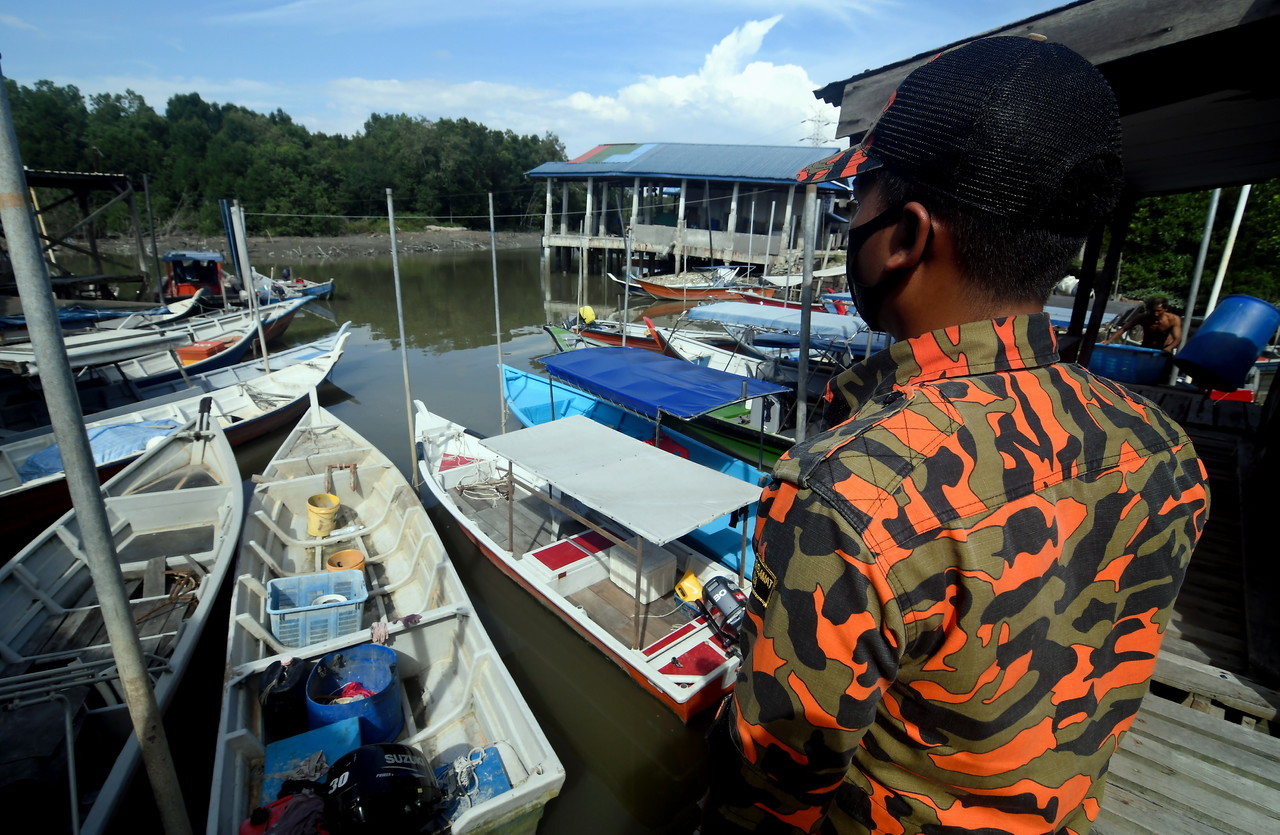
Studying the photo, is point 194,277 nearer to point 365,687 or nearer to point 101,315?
point 101,315

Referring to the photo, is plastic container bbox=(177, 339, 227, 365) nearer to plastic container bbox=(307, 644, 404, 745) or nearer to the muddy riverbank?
plastic container bbox=(307, 644, 404, 745)

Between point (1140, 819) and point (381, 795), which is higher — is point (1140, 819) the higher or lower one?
the higher one

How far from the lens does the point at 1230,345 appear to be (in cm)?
656

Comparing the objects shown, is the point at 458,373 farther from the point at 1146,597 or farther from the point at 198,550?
the point at 1146,597

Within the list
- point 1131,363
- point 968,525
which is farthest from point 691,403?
point 1131,363

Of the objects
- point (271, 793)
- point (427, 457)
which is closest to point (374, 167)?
point (427, 457)

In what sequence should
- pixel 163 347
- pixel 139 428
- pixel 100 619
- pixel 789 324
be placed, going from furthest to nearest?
pixel 789 324, pixel 163 347, pixel 139 428, pixel 100 619

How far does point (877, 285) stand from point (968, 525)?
0.47 meters

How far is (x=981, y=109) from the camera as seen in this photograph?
0.87 meters

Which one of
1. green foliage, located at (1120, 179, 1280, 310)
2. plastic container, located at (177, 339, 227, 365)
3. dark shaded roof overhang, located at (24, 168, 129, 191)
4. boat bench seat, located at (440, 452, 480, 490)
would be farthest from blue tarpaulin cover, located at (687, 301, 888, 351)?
dark shaded roof overhang, located at (24, 168, 129, 191)

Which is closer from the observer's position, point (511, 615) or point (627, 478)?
point (627, 478)

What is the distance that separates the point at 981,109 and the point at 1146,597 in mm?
855

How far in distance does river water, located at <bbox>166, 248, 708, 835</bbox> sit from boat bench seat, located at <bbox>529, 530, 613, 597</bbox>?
68 centimetres

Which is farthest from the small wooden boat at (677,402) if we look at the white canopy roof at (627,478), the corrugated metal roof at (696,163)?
the corrugated metal roof at (696,163)
